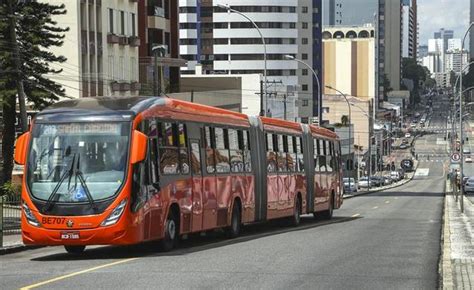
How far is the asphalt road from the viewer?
44.1 feet

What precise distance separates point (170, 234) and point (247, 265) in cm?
352

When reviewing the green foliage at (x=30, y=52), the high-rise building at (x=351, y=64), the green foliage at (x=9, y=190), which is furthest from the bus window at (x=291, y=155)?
the high-rise building at (x=351, y=64)

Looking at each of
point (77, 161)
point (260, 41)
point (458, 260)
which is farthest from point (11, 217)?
point (260, 41)

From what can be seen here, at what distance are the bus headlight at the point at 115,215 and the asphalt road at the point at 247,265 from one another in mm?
673

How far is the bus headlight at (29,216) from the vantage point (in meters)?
17.1

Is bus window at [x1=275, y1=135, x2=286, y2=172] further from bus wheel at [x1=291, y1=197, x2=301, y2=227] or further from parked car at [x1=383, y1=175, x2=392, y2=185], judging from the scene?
parked car at [x1=383, y1=175, x2=392, y2=185]

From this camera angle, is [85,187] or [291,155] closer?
[85,187]

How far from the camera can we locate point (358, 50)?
614ft

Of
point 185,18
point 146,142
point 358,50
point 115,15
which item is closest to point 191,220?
point 146,142

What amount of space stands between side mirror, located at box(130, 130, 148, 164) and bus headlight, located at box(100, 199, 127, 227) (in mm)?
781

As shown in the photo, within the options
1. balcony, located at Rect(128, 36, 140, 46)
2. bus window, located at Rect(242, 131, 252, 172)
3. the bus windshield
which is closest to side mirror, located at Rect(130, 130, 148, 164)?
the bus windshield

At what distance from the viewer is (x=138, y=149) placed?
55.7 ft

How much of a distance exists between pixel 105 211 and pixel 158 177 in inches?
62.4

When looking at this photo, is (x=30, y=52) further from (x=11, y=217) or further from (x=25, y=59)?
(x=11, y=217)
